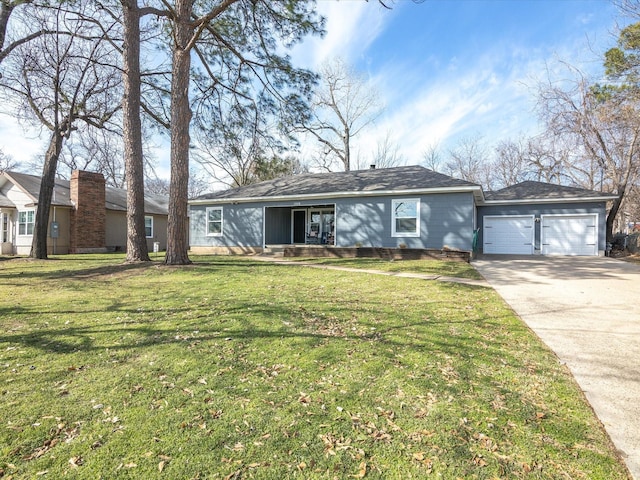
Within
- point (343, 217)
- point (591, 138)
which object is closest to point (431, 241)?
point (343, 217)

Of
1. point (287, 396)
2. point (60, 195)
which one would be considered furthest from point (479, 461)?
point (60, 195)

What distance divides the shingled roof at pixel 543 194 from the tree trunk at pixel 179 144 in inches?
527

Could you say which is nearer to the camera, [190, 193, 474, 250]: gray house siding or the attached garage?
[190, 193, 474, 250]: gray house siding

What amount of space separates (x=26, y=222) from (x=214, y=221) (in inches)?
413

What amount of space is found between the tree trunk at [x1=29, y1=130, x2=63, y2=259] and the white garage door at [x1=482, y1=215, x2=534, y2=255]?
18.9m

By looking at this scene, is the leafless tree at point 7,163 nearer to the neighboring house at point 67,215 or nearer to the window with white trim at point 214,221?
the neighboring house at point 67,215

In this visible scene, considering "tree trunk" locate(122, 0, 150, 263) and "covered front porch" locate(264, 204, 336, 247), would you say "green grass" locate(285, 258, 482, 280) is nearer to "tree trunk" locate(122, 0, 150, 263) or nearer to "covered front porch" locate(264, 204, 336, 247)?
"covered front porch" locate(264, 204, 336, 247)

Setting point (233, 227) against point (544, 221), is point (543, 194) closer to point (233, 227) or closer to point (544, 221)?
point (544, 221)

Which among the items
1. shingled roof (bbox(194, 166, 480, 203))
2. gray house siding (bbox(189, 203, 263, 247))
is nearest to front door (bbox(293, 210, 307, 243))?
shingled roof (bbox(194, 166, 480, 203))

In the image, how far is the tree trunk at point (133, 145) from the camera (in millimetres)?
10070

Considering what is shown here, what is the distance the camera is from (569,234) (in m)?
15.3

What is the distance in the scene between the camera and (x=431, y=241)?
12.8 meters

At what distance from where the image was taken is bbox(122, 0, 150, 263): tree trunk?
396 inches

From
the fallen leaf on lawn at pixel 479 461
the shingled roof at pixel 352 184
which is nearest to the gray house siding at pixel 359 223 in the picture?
the shingled roof at pixel 352 184
